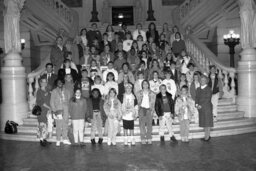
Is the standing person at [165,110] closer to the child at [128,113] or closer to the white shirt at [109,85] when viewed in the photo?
the child at [128,113]

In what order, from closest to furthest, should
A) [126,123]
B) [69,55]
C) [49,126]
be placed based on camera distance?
[126,123], [49,126], [69,55]

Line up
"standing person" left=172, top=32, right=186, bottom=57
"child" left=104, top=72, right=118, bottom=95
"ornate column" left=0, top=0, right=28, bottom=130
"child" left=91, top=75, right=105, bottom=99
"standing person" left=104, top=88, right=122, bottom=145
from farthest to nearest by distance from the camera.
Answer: "standing person" left=172, top=32, right=186, bottom=57, "ornate column" left=0, top=0, right=28, bottom=130, "child" left=104, top=72, right=118, bottom=95, "child" left=91, top=75, right=105, bottom=99, "standing person" left=104, top=88, right=122, bottom=145

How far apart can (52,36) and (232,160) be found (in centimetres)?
1246

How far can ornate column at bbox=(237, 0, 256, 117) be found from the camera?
399 inches

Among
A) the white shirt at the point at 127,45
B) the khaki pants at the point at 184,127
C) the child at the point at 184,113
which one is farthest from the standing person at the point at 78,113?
the white shirt at the point at 127,45

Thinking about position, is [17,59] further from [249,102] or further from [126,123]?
[249,102]

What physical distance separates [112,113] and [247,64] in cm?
490

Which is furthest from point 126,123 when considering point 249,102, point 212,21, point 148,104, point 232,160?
point 212,21

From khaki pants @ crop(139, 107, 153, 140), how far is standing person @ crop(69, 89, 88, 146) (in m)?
1.37

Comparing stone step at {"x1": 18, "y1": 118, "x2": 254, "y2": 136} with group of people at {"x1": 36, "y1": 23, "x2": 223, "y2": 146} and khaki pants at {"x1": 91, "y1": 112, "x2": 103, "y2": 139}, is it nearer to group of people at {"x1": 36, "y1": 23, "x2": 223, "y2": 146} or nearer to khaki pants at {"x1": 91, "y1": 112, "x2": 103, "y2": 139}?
group of people at {"x1": 36, "y1": 23, "x2": 223, "y2": 146}

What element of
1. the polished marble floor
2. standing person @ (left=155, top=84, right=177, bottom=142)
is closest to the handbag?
the polished marble floor

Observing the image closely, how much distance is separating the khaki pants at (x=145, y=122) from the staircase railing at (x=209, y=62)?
370cm

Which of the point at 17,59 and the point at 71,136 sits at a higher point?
the point at 17,59

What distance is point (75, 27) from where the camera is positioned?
16.9 m
